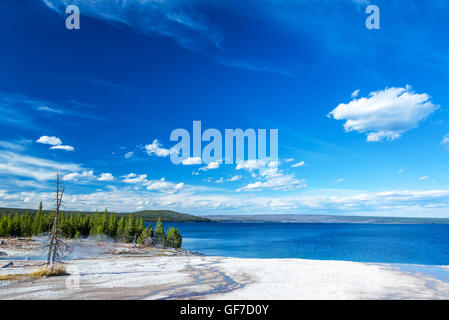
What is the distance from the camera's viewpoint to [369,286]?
81.7 ft

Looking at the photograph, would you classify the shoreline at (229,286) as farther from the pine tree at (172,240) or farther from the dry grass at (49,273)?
the pine tree at (172,240)

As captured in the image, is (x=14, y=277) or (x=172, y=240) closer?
(x=14, y=277)

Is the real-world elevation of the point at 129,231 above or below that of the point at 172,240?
above

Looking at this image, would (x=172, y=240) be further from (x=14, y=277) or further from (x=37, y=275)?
(x=14, y=277)

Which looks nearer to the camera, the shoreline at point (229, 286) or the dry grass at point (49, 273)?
the shoreline at point (229, 286)

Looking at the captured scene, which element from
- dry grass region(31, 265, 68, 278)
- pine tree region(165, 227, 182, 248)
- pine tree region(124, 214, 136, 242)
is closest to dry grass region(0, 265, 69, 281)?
dry grass region(31, 265, 68, 278)

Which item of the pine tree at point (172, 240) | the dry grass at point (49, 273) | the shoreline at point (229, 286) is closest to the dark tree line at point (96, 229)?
the pine tree at point (172, 240)

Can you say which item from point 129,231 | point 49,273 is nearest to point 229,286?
point 49,273

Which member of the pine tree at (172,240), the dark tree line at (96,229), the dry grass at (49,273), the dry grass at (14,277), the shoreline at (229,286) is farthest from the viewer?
the dark tree line at (96,229)

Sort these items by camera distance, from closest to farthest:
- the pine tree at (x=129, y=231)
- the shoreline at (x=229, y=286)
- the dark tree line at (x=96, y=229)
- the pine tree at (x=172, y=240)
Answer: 1. the shoreline at (x=229, y=286)
2. the pine tree at (x=172, y=240)
3. the dark tree line at (x=96, y=229)
4. the pine tree at (x=129, y=231)

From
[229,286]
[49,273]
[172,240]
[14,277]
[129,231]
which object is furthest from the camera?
[129,231]

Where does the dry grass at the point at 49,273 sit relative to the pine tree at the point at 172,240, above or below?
above

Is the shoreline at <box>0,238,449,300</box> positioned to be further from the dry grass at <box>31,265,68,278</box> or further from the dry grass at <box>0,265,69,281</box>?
the dry grass at <box>0,265,69,281</box>
